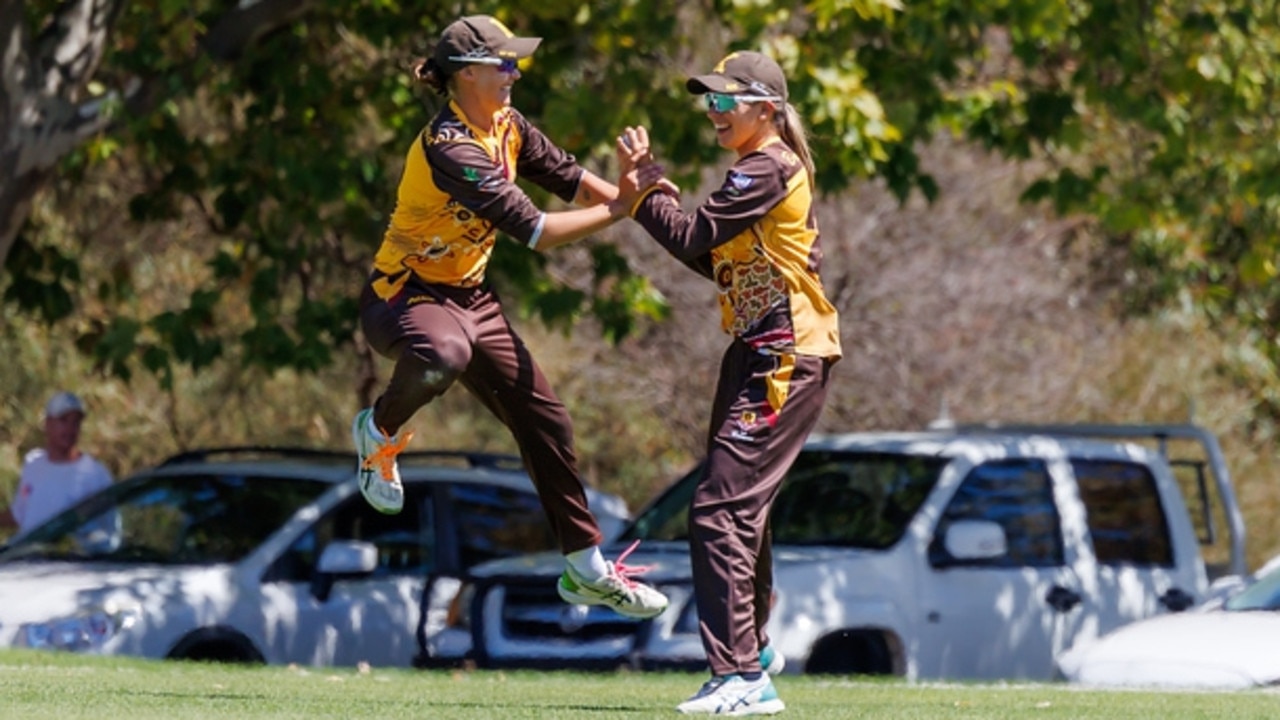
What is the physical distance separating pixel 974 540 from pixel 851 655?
0.80 metres

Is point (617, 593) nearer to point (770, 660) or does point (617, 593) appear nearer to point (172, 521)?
point (770, 660)

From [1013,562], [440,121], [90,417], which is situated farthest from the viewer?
[90,417]

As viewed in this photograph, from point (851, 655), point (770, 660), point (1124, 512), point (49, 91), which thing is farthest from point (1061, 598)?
point (49, 91)

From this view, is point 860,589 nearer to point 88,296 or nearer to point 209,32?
point 209,32

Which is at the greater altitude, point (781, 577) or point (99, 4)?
point (99, 4)

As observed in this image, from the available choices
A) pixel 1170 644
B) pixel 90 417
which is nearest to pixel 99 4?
pixel 1170 644

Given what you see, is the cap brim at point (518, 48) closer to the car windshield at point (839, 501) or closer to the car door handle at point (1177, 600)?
the car windshield at point (839, 501)

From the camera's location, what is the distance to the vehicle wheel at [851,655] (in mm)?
11906

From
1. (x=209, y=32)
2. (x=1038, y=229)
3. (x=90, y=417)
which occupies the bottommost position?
(x=90, y=417)

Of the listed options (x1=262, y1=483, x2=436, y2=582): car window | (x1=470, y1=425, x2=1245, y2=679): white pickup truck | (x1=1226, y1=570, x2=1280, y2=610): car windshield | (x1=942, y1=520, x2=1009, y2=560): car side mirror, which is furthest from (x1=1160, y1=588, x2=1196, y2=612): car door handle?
(x1=262, y1=483, x2=436, y2=582): car window

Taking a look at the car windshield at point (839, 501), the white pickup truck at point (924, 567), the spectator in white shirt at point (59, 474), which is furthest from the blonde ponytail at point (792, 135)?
the spectator in white shirt at point (59, 474)

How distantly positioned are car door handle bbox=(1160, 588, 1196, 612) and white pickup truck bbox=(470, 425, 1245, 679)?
1 cm

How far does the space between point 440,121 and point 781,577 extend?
4214 millimetres

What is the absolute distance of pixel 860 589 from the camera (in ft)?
39.5
